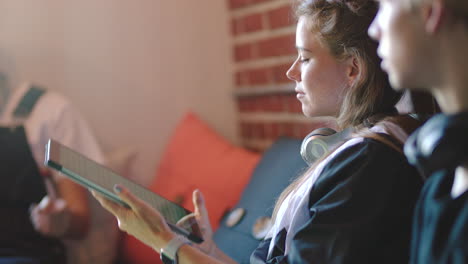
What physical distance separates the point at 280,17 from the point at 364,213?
46.8 inches

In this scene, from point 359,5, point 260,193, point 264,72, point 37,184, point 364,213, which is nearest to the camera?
point 364,213

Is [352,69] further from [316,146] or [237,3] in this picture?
[237,3]

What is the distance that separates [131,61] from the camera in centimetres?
196

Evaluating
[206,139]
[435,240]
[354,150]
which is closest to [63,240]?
[206,139]

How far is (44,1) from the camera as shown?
1784 millimetres

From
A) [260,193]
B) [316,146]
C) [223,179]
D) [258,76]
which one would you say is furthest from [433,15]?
[258,76]

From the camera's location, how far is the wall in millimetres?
1788

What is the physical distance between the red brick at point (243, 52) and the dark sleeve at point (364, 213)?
4.18ft

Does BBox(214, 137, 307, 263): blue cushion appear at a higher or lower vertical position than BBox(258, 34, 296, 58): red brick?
lower

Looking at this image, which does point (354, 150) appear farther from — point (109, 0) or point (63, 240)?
point (109, 0)

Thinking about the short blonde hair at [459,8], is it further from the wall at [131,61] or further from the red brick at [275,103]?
the wall at [131,61]

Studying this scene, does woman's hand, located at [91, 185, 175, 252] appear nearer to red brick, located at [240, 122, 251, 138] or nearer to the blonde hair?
the blonde hair

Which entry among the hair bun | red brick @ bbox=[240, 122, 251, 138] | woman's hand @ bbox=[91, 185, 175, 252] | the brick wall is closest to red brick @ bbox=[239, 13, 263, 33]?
the brick wall

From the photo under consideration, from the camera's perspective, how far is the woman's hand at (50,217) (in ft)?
4.78
